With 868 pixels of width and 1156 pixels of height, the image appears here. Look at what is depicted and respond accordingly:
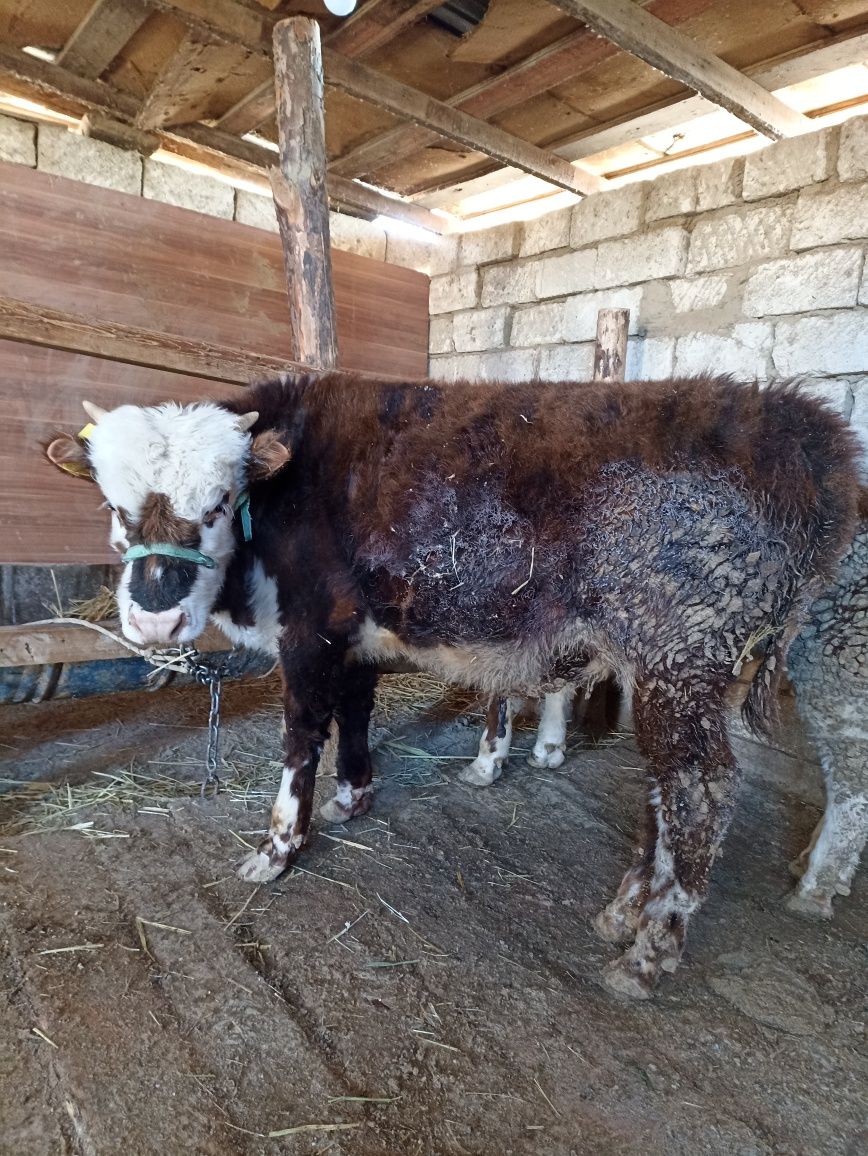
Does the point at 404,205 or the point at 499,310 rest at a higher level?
the point at 404,205

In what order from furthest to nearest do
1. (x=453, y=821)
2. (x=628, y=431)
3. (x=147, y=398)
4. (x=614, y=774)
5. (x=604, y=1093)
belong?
1. (x=147, y=398)
2. (x=614, y=774)
3. (x=453, y=821)
4. (x=628, y=431)
5. (x=604, y=1093)

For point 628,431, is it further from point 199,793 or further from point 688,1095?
point 199,793

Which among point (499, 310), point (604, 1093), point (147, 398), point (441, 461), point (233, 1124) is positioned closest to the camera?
point (233, 1124)

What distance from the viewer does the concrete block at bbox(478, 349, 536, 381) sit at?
19.1 feet

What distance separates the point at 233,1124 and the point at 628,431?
2430 millimetres

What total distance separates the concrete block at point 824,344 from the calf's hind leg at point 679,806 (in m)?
2.56

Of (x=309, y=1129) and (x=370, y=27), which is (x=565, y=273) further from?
(x=309, y=1129)

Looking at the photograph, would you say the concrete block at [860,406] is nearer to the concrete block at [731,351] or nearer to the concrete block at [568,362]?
the concrete block at [731,351]

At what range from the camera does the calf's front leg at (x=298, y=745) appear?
115 inches

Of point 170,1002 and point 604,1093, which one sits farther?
point 170,1002

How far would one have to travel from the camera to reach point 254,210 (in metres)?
5.96

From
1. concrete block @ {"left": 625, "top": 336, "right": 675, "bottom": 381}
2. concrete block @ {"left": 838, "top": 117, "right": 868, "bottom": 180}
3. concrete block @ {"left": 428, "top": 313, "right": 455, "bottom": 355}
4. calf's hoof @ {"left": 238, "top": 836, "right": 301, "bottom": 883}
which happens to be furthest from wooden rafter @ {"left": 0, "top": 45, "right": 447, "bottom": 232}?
calf's hoof @ {"left": 238, "top": 836, "right": 301, "bottom": 883}

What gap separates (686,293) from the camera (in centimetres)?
470

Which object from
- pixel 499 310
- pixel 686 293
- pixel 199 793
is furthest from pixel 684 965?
pixel 499 310
